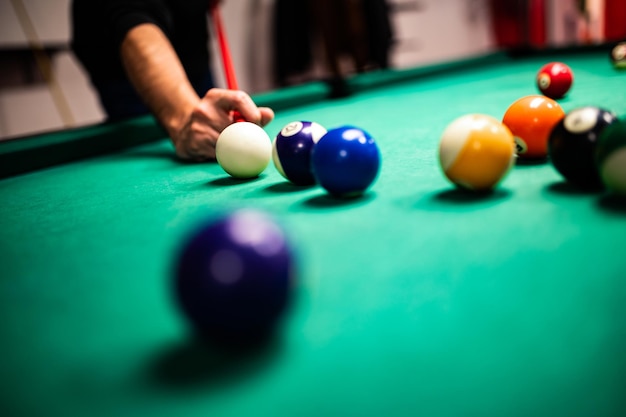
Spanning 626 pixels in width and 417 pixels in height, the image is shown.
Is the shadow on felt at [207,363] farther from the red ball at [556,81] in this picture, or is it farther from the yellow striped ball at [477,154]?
the red ball at [556,81]

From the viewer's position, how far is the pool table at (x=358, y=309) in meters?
0.54

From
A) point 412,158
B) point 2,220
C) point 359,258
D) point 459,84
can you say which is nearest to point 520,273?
point 359,258

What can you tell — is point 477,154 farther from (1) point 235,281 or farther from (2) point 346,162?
(1) point 235,281

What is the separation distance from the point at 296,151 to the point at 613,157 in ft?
2.35

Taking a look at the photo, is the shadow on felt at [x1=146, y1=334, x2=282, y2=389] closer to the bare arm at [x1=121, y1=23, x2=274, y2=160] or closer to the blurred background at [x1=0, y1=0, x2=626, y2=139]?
the bare arm at [x1=121, y1=23, x2=274, y2=160]

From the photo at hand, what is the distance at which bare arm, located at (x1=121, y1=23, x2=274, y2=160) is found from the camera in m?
1.83

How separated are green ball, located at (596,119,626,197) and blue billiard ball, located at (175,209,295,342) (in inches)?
25.2

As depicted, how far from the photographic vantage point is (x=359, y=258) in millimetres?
848

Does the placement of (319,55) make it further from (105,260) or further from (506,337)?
(506,337)

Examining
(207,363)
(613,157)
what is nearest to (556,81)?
(613,157)

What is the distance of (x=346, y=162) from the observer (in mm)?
1167

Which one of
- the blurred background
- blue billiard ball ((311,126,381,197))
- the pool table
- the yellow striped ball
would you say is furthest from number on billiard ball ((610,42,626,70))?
blue billiard ball ((311,126,381,197))

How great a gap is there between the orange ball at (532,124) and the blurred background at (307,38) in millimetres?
3458

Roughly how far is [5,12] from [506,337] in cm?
468
